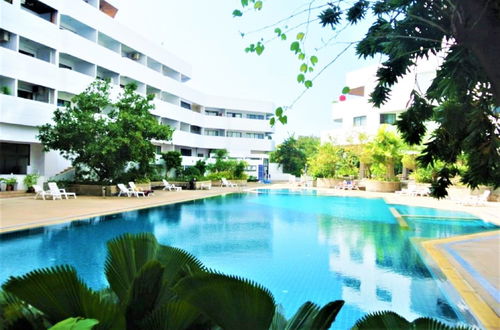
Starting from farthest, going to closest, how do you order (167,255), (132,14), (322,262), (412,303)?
1. (322,262)
2. (412,303)
3. (132,14)
4. (167,255)

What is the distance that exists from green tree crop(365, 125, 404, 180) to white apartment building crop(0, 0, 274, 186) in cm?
800

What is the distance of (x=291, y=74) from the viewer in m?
2.39

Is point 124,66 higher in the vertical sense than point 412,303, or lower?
higher

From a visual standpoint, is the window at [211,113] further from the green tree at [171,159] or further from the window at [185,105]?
the green tree at [171,159]

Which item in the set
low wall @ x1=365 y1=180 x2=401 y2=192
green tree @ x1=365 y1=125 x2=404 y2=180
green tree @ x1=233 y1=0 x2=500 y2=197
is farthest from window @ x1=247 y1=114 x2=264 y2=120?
green tree @ x1=233 y1=0 x2=500 y2=197

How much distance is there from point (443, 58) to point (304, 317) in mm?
1446

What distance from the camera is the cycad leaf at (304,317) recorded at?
4.37ft

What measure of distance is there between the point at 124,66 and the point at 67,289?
30370 mm

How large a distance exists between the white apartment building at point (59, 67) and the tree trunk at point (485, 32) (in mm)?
21077

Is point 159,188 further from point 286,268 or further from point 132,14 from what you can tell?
point 132,14

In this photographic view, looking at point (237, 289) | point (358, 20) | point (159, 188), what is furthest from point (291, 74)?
point (159, 188)

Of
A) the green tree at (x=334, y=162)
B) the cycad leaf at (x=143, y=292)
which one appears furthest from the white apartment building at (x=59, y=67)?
the cycad leaf at (x=143, y=292)

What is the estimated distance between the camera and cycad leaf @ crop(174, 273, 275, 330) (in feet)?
→ 4.14

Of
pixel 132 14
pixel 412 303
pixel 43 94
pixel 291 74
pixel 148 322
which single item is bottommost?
A: pixel 412 303
